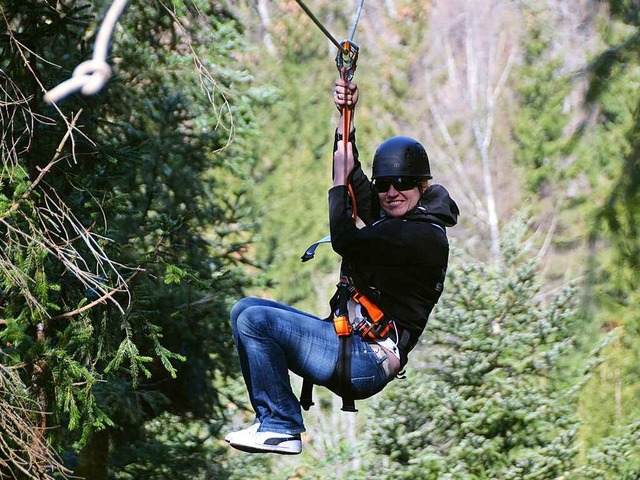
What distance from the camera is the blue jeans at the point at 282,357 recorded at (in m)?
4.23

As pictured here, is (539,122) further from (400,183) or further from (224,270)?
(400,183)

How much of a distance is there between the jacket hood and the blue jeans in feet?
2.17

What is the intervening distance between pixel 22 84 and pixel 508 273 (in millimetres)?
5860

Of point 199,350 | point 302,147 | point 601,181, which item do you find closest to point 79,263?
point 199,350

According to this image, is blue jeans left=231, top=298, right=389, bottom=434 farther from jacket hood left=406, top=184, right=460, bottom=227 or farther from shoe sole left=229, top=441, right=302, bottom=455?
jacket hood left=406, top=184, right=460, bottom=227

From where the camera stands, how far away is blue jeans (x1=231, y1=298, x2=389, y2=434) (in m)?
4.23

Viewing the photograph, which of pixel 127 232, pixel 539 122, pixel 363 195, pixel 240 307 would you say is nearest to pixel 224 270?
pixel 127 232

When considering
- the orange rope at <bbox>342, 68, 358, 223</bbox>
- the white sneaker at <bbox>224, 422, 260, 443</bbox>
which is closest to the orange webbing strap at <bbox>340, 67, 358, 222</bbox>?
the orange rope at <bbox>342, 68, 358, 223</bbox>

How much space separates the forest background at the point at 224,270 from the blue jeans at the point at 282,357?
1.02m

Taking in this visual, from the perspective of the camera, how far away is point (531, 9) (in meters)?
24.5

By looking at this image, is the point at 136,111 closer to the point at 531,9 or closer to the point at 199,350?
the point at 199,350

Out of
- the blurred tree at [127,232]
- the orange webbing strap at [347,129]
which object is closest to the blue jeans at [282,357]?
the orange webbing strap at [347,129]

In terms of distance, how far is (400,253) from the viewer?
4.23 meters

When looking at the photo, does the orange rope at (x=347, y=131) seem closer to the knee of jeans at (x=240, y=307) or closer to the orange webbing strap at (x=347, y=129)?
the orange webbing strap at (x=347, y=129)
